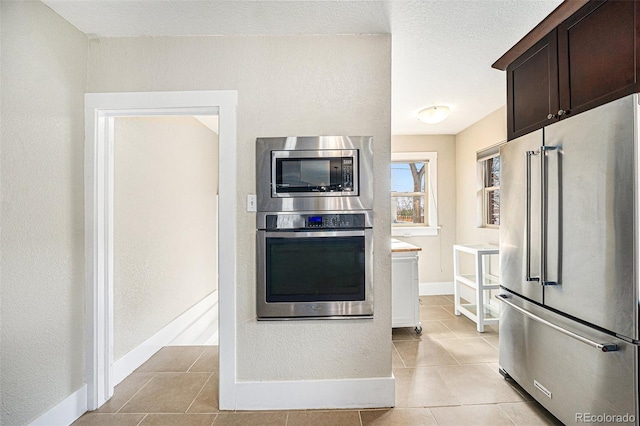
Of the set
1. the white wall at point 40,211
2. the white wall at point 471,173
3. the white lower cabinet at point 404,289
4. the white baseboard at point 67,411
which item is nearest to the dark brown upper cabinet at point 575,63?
the white lower cabinet at point 404,289

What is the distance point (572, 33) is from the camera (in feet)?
6.28

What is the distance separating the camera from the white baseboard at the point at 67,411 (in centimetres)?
187

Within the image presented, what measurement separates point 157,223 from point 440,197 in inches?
157

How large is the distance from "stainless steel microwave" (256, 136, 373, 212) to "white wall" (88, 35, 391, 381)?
75 millimetres

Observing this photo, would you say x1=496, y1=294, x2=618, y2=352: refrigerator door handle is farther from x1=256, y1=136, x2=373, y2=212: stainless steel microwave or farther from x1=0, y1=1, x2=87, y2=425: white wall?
x1=0, y1=1, x2=87, y2=425: white wall

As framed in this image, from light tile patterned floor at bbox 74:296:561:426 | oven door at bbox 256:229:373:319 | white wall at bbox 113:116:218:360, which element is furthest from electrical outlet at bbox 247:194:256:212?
light tile patterned floor at bbox 74:296:561:426

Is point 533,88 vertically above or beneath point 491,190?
above

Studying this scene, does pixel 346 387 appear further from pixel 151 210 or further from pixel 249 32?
pixel 249 32

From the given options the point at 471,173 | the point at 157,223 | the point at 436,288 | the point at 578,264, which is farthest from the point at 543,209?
the point at 436,288

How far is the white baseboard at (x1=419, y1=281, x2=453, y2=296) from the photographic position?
5.14 m

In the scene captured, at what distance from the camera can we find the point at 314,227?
2.18 metres

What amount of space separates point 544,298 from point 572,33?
5.17ft

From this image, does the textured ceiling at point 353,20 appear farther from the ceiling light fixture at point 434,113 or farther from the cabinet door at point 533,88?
the ceiling light fixture at point 434,113

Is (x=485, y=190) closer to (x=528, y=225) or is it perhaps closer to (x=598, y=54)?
(x=528, y=225)
